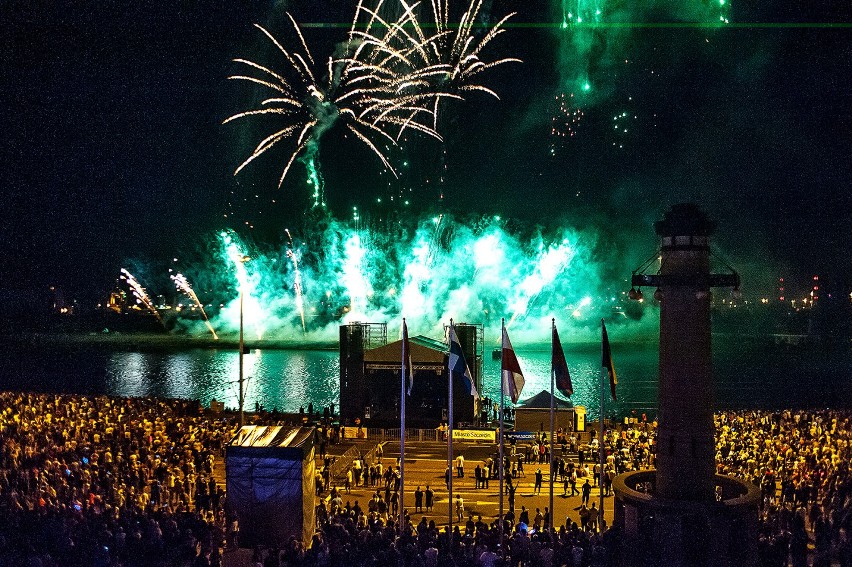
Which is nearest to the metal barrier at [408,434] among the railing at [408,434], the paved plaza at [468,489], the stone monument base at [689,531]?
the railing at [408,434]

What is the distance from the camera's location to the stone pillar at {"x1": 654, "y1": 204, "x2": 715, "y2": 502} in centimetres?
1694

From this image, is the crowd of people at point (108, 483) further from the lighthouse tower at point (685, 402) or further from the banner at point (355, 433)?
the lighthouse tower at point (685, 402)

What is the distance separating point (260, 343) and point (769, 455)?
97162 millimetres

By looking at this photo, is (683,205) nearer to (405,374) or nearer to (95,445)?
(405,374)

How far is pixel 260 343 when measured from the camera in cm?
11544

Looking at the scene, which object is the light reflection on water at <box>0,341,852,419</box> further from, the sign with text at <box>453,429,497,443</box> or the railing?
the sign with text at <box>453,429,497,443</box>

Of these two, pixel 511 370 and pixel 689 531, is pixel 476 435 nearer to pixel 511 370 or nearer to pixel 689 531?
pixel 511 370

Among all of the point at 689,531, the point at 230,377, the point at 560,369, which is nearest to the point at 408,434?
the point at 560,369

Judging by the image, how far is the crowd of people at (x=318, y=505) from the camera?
1362 cm

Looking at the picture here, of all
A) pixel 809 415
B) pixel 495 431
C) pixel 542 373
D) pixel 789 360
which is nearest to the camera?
pixel 495 431

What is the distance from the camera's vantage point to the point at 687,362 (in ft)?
55.7

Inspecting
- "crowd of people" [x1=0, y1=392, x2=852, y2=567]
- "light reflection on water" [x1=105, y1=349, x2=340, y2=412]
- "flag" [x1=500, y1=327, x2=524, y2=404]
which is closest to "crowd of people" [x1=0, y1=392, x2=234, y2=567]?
"crowd of people" [x1=0, y1=392, x2=852, y2=567]

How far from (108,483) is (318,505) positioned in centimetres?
588

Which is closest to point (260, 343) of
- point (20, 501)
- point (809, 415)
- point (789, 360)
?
point (789, 360)
